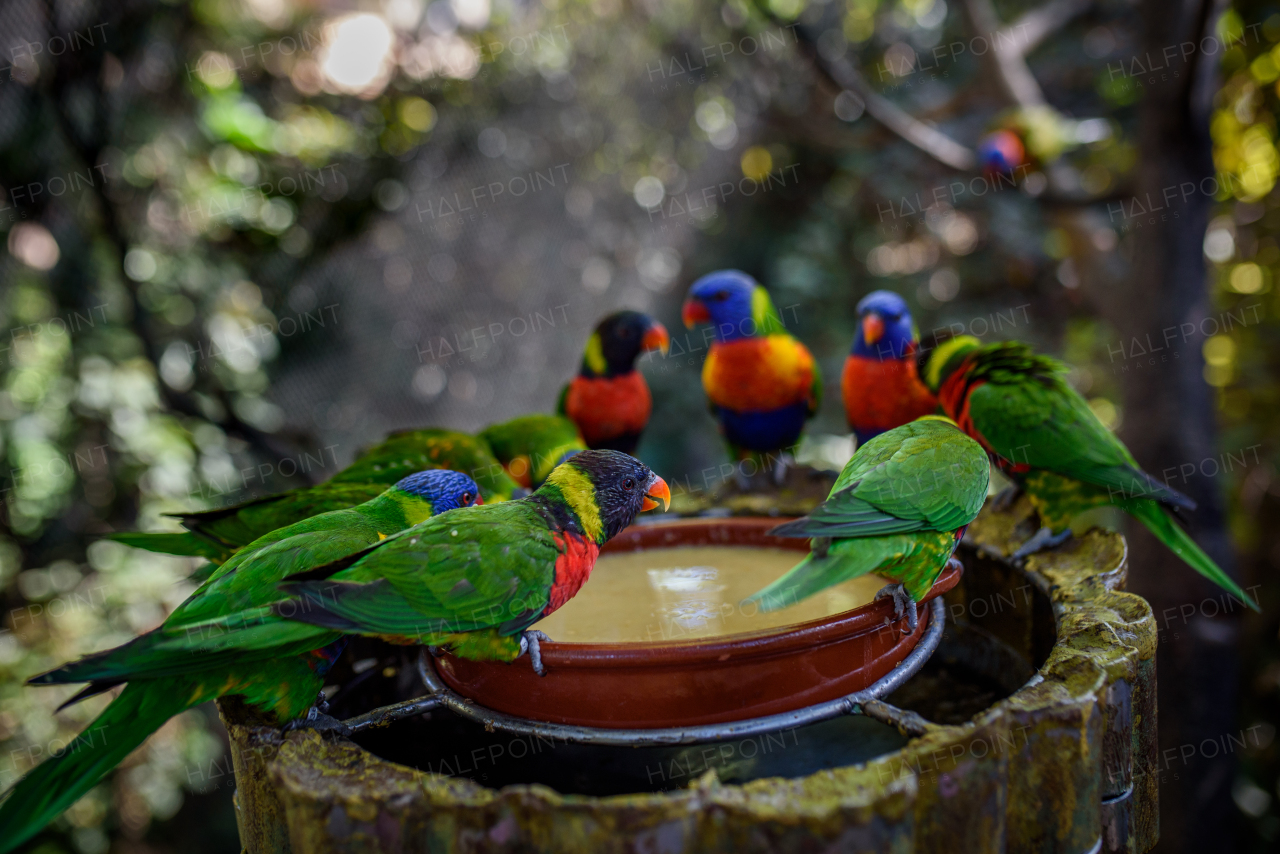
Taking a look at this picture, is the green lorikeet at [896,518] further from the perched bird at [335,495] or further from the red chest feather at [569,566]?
the perched bird at [335,495]

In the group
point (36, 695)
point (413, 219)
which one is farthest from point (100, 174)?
point (36, 695)

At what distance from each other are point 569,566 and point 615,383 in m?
1.56

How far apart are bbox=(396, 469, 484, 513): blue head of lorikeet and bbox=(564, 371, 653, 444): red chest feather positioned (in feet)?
4.03

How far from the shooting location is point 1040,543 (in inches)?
81.7

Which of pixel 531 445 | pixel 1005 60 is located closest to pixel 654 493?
pixel 531 445

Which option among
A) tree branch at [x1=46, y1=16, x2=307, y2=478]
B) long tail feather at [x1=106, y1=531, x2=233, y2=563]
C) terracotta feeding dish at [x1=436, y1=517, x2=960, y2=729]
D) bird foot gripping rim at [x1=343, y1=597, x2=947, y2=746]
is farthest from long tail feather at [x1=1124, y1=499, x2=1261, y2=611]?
tree branch at [x1=46, y1=16, x2=307, y2=478]

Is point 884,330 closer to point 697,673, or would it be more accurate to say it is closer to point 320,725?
point 697,673

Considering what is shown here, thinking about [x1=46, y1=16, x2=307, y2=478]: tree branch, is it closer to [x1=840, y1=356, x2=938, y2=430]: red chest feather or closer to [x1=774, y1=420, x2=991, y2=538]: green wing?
[x1=840, y1=356, x2=938, y2=430]: red chest feather

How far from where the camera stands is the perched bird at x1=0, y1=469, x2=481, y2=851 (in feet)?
3.66

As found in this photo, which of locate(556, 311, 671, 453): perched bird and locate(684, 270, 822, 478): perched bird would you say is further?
locate(556, 311, 671, 453): perched bird

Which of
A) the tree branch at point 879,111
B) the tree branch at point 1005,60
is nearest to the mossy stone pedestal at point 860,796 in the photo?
the tree branch at point 879,111

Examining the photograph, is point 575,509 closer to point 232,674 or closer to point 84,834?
point 232,674

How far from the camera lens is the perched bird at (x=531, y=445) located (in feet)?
8.24

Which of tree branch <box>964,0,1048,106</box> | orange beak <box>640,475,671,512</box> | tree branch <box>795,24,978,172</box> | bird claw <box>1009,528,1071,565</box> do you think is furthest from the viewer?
tree branch <box>964,0,1048,106</box>
